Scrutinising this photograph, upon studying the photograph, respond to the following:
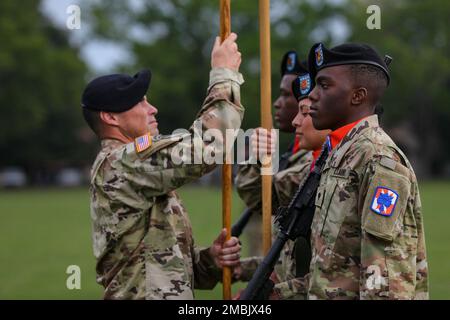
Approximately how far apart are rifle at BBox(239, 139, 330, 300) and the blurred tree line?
3897cm

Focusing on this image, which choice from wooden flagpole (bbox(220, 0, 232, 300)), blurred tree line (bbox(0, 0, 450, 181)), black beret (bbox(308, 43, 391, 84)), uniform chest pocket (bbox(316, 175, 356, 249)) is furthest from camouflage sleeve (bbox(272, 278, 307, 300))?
blurred tree line (bbox(0, 0, 450, 181))

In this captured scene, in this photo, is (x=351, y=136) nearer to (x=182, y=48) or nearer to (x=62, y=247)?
(x=62, y=247)

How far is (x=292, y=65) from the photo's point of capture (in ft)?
18.0

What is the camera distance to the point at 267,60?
13.6 feet

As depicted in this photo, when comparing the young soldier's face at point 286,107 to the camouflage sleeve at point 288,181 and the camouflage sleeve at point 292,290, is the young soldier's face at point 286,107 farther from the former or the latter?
the camouflage sleeve at point 292,290

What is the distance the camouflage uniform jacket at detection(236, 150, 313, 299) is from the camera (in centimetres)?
438

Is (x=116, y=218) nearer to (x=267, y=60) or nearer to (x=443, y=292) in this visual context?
(x=267, y=60)

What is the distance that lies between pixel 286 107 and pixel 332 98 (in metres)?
1.79

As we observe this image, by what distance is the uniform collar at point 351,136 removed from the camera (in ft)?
11.4

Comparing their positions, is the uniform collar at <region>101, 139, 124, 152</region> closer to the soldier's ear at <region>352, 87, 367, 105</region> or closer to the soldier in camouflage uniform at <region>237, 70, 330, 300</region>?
the soldier in camouflage uniform at <region>237, 70, 330, 300</region>

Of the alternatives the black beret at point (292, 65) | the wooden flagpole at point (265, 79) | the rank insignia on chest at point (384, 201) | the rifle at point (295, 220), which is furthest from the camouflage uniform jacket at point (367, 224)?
the black beret at point (292, 65)

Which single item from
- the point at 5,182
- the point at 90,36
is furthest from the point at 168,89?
the point at 5,182

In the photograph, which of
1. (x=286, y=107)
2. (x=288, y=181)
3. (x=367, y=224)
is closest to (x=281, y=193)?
(x=288, y=181)

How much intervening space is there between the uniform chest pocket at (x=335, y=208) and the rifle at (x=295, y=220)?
389 mm
